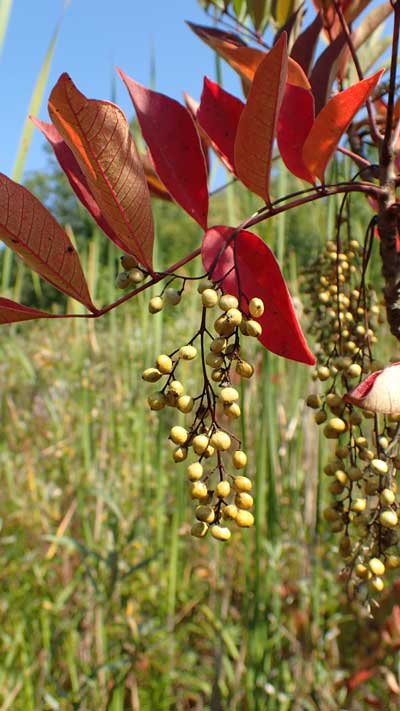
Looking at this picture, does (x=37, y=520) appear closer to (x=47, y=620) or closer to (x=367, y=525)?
(x=47, y=620)

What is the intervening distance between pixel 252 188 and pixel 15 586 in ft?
4.73

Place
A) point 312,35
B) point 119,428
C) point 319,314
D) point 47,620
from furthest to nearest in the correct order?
point 119,428 → point 47,620 → point 319,314 → point 312,35

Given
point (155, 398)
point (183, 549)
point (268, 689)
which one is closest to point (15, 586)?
point (183, 549)

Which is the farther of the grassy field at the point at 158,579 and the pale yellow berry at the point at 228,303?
the grassy field at the point at 158,579

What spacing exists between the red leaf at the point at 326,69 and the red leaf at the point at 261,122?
0.14m

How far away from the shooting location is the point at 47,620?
1.35 m

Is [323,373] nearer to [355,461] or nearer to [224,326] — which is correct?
[355,461]

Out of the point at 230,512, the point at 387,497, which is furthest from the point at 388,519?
the point at 230,512

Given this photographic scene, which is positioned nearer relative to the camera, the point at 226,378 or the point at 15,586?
the point at 226,378

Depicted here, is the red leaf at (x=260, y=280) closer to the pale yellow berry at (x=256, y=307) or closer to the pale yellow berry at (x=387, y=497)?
the pale yellow berry at (x=256, y=307)

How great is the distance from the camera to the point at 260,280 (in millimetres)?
328

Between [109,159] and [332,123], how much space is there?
12 cm

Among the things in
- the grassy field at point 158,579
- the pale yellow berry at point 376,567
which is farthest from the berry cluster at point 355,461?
the grassy field at point 158,579

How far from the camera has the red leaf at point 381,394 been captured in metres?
0.26
